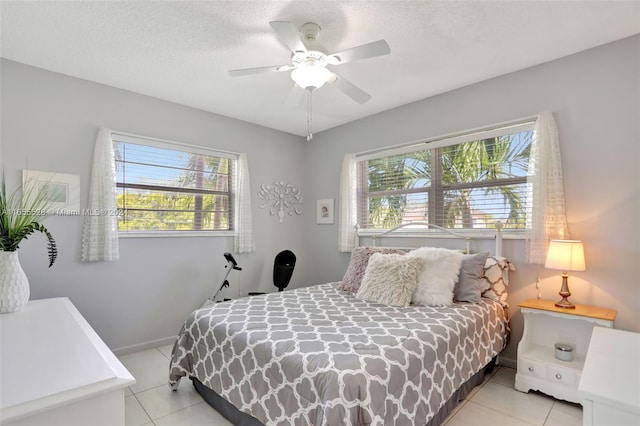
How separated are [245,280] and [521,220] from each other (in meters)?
3.05

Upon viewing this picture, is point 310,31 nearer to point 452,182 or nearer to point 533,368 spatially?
point 452,182

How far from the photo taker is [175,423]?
6.77 ft

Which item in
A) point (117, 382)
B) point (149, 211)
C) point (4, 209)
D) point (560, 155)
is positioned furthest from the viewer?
point (149, 211)

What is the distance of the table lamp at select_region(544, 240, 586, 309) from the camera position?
2.31 metres

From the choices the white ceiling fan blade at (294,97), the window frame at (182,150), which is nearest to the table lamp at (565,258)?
the white ceiling fan blade at (294,97)

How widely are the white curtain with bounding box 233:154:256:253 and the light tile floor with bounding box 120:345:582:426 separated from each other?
5.58ft

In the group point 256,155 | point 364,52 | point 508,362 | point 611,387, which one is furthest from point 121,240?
point 508,362

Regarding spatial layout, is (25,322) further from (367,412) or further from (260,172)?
(260,172)

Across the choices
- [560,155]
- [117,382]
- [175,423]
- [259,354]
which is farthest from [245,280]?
[560,155]

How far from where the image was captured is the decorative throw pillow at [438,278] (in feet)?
8.28

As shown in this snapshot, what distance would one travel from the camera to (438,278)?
2625mm

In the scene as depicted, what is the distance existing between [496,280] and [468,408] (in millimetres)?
1051

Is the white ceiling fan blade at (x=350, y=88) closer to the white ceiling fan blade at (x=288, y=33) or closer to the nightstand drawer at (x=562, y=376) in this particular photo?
the white ceiling fan blade at (x=288, y=33)

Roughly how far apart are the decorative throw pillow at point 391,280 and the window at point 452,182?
0.91 m
